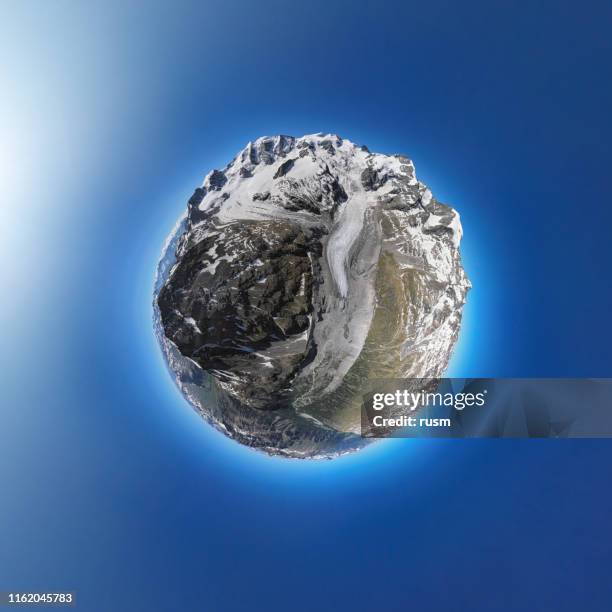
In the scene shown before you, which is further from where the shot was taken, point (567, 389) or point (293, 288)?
point (567, 389)

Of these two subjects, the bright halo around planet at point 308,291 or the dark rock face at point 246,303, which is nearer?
the dark rock face at point 246,303

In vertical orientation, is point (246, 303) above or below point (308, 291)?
below

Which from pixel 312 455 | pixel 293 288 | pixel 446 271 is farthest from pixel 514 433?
pixel 293 288

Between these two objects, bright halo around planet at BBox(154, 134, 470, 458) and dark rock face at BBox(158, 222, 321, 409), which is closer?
dark rock face at BBox(158, 222, 321, 409)

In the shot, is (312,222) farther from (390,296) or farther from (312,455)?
(312,455)

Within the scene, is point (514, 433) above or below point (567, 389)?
below

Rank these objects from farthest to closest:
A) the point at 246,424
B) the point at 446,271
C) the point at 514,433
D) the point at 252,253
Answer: the point at 246,424 < the point at 446,271 < the point at 514,433 < the point at 252,253

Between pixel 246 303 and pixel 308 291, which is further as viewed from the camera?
pixel 308 291

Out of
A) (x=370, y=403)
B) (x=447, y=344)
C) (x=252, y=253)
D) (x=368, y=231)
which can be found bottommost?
(x=370, y=403)
